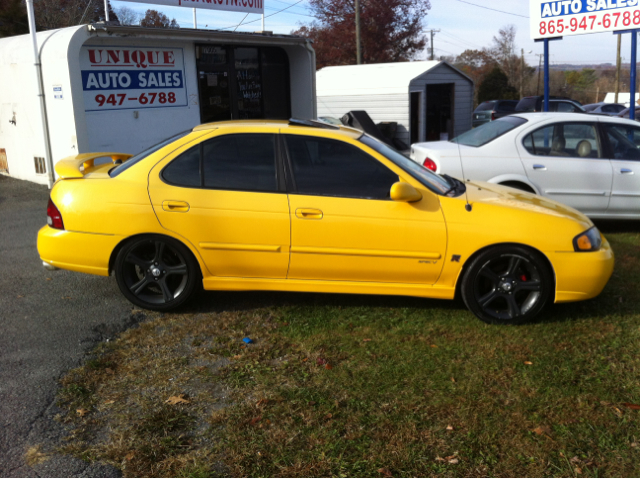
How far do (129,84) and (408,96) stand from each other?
10667 millimetres

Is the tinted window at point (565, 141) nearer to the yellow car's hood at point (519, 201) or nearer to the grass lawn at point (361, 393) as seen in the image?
the yellow car's hood at point (519, 201)

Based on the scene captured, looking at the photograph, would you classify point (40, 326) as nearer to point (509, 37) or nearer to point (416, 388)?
point (416, 388)

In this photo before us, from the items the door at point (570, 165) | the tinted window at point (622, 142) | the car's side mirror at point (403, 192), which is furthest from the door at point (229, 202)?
the tinted window at point (622, 142)

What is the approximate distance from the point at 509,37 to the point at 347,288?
5604cm

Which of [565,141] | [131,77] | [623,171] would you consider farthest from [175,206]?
[131,77]

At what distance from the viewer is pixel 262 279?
498cm

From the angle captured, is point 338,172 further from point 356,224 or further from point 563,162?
point 563,162

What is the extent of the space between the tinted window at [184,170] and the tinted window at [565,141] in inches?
177

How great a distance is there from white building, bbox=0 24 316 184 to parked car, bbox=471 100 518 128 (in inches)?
573

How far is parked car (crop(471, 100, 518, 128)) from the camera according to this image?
25.6 meters

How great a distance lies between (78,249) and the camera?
4.97 metres

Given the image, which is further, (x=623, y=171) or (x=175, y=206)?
(x=623, y=171)

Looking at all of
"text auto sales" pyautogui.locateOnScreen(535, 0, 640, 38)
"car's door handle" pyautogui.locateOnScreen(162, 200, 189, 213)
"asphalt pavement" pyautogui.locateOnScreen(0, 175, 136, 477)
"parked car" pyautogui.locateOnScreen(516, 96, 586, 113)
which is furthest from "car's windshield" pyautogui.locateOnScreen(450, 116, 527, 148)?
"parked car" pyautogui.locateOnScreen(516, 96, 586, 113)

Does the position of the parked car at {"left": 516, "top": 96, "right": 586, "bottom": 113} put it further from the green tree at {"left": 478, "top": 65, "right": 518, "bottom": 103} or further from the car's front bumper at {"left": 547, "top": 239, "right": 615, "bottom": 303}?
the car's front bumper at {"left": 547, "top": 239, "right": 615, "bottom": 303}
